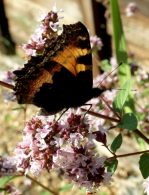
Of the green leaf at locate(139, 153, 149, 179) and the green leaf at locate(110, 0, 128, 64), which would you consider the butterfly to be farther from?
the green leaf at locate(110, 0, 128, 64)

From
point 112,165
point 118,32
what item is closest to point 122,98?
point 112,165

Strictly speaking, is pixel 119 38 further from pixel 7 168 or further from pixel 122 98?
pixel 7 168

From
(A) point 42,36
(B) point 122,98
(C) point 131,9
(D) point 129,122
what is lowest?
(D) point 129,122

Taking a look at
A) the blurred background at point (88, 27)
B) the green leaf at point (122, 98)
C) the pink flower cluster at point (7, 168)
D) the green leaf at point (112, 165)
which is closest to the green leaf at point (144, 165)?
the green leaf at point (112, 165)

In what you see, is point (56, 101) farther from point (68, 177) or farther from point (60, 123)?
point (68, 177)

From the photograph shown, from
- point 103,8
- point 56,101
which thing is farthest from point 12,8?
point 56,101

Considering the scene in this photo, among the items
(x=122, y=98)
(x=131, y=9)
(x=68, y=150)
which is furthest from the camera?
(x=131, y=9)

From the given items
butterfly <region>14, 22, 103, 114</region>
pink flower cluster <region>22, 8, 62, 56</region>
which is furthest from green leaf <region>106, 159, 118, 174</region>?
pink flower cluster <region>22, 8, 62, 56</region>
